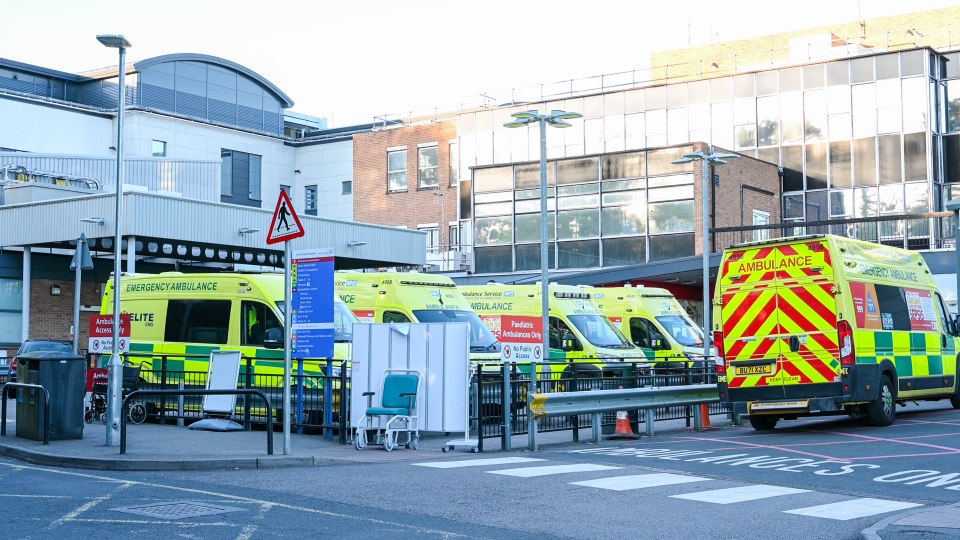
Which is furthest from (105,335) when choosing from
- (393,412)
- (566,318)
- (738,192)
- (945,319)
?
(738,192)

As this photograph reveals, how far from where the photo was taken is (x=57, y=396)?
15.7 m

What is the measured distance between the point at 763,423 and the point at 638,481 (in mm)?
7850

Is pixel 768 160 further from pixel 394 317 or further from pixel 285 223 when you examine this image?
pixel 285 223

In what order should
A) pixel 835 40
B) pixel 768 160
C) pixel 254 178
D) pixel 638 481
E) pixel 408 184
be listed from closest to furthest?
1. pixel 638 481
2. pixel 768 160
3. pixel 408 184
4. pixel 254 178
5. pixel 835 40

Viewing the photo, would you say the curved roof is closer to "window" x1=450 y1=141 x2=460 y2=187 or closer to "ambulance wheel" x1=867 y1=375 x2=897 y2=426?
"window" x1=450 y1=141 x2=460 y2=187

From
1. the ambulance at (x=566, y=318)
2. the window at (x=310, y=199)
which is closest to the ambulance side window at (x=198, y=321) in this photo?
the ambulance at (x=566, y=318)

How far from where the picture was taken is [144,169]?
139 ft

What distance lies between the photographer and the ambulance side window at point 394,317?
859 inches

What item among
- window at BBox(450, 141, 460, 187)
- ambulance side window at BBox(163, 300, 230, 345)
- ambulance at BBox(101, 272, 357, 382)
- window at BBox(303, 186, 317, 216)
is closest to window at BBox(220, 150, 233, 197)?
window at BBox(303, 186, 317, 216)

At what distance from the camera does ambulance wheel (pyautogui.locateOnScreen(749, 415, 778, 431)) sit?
19594mm

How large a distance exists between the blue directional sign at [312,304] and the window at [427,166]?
36.1 meters

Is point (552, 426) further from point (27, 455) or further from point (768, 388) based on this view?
point (27, 455)

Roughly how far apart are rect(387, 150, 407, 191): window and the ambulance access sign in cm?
3507

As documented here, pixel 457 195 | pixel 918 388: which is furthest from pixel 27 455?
pixel 457 195
